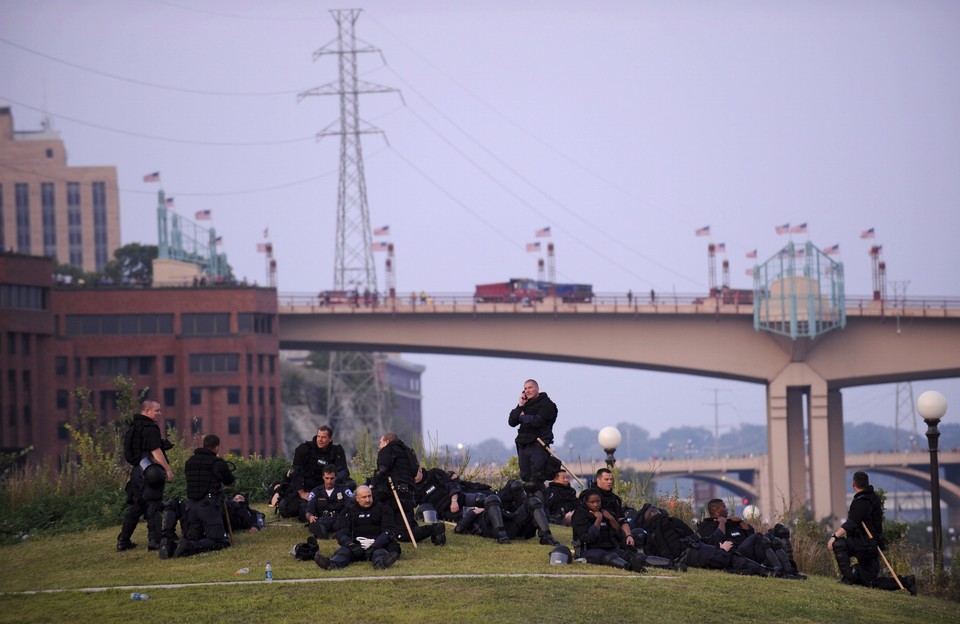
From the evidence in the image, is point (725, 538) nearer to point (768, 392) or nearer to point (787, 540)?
point (787, 540)

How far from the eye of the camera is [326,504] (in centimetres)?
2423

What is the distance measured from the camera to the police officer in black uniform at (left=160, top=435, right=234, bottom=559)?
910 inches

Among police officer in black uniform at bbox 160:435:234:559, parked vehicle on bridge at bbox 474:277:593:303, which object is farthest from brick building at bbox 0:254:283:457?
police officer in black uniform at bbox 160:435:234:559

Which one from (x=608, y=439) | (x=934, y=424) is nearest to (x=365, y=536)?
(x=608, y=439)

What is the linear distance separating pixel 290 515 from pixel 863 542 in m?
10.1

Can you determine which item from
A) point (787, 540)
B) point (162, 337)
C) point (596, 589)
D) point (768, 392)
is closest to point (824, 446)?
point (768, 392)

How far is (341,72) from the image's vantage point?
101000 millimetres

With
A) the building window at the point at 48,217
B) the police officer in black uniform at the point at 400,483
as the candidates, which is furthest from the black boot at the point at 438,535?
the building window at the point at 48,217

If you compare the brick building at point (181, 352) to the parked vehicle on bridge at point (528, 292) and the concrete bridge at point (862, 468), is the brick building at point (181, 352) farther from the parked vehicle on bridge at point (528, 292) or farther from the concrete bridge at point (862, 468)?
the concrete bridge at point (862, 468)

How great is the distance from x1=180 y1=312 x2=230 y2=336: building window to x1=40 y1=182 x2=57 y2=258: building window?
109 m

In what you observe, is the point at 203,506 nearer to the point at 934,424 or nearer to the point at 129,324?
the point at 934,424

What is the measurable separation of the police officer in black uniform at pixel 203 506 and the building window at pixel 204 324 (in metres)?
64.1

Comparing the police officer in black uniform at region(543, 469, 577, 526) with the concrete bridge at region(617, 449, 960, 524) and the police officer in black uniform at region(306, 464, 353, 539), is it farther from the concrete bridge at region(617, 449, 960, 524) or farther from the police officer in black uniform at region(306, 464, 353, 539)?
the concrete bridge at region(617, 449, 960, 524)

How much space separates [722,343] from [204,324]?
1223 inches
